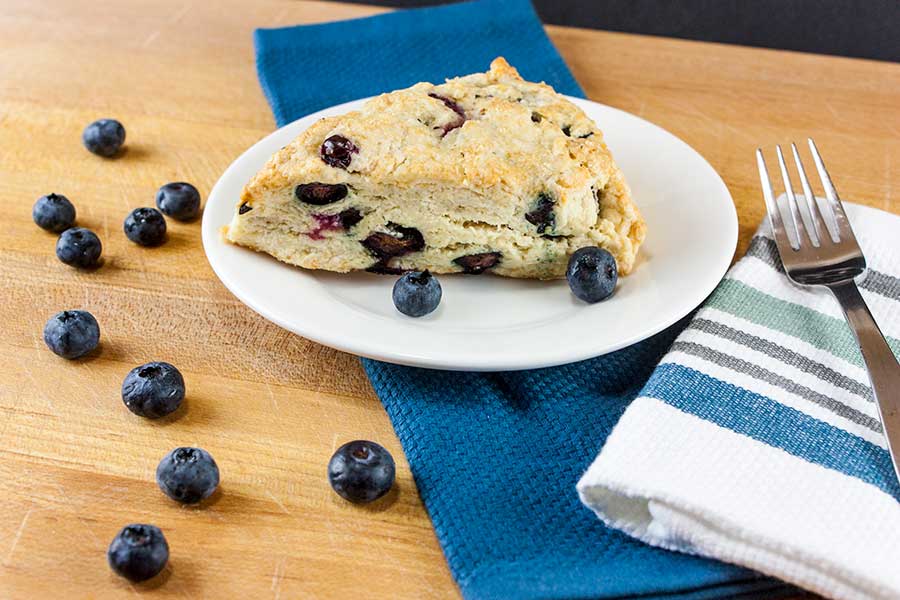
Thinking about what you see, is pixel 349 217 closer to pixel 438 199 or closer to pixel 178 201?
pixel 438 199

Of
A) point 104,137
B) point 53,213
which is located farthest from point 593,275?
point 104,137

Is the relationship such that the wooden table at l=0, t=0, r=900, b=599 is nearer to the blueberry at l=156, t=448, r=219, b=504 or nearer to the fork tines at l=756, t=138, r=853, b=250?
the blueberry at l=156, t=448, r=219, b=504

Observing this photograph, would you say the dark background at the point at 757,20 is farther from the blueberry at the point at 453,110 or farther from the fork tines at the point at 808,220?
the fork tines at the point at 808,220

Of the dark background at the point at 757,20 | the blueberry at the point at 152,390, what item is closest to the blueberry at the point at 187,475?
the blueberry at the point at 152,390

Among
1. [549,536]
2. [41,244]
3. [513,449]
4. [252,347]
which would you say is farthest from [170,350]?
[549,536]

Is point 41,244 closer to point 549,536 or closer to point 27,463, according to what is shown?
point 27,463

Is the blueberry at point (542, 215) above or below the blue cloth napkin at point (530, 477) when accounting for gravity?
above
